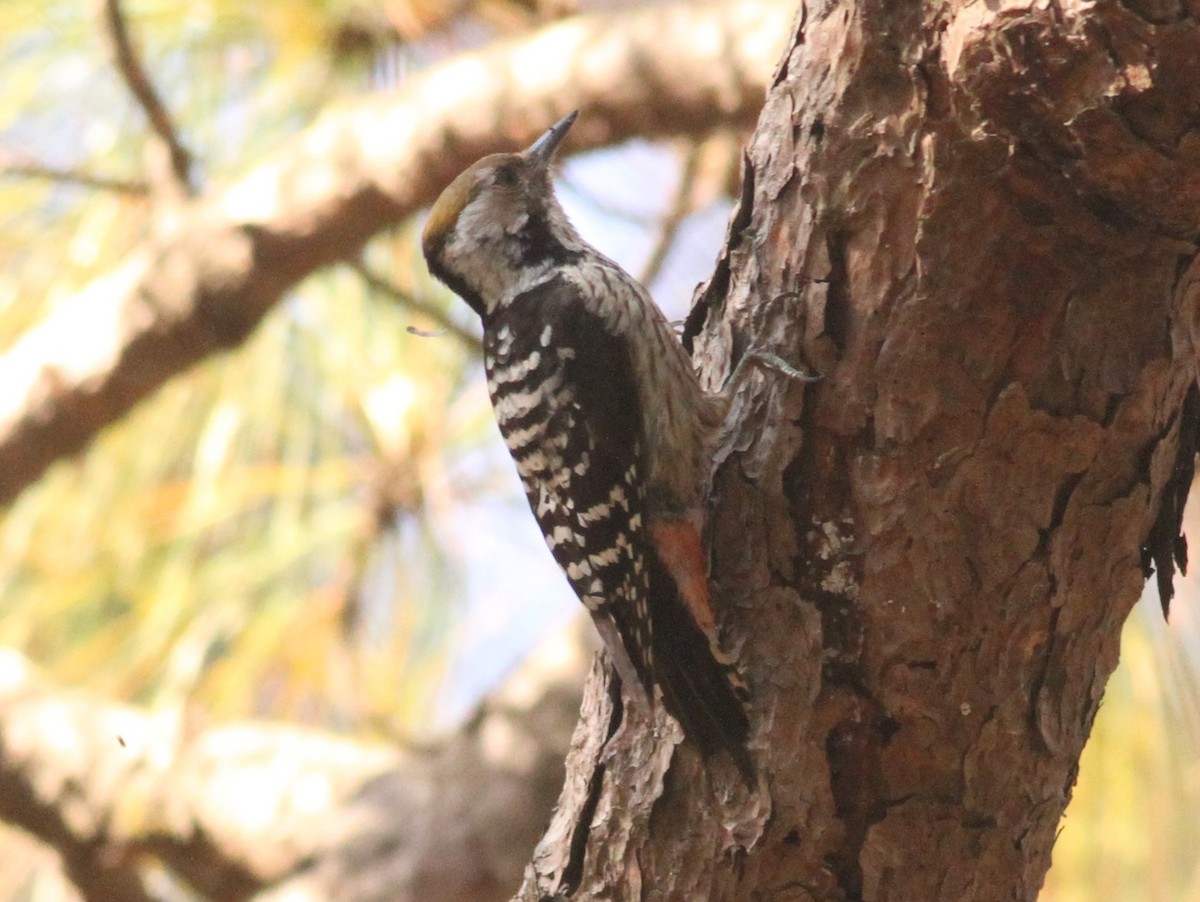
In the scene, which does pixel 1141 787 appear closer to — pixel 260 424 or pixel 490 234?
pixel 490 234

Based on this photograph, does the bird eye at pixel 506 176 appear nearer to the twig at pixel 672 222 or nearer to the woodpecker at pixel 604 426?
the woodpecker at pixel 604 426

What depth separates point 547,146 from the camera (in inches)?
110

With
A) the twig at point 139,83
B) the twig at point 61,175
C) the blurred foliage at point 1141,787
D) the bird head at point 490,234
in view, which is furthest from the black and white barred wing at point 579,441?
the twig at point 61,175

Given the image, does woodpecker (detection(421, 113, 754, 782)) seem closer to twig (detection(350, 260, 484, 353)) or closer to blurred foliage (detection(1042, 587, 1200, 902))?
twig (detection(350, 260, 484, 353))

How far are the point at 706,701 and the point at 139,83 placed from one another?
2.43 m

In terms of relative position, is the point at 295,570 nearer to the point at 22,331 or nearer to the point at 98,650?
the point at 98,650

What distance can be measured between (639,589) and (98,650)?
2627 mm

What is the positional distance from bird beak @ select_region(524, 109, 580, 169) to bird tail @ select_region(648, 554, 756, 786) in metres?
1.20

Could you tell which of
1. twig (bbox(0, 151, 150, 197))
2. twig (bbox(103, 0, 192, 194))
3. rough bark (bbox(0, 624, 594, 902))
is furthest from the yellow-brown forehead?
rough bark (bbox(0, 624, 594, 902))

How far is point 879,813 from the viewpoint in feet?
5.76

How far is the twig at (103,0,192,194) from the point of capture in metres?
3.37

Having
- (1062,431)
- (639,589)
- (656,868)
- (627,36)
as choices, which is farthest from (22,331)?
(1062,431)

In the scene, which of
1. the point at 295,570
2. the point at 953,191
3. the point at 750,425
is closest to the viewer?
the point at 953,191

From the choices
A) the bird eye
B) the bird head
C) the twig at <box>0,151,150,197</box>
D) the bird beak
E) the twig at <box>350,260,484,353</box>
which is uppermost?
the twig at <box>0,151,150,197</box>
